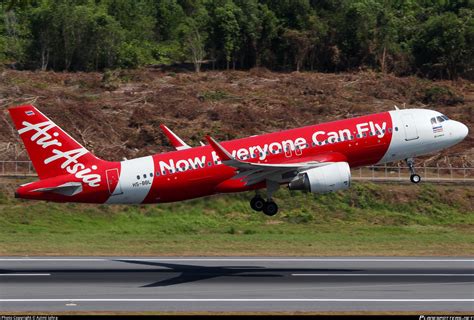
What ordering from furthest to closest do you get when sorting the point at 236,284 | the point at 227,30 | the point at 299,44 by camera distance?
the point at 227,30
the point at 299,44
the point at 236,284

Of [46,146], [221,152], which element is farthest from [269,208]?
[46,146]

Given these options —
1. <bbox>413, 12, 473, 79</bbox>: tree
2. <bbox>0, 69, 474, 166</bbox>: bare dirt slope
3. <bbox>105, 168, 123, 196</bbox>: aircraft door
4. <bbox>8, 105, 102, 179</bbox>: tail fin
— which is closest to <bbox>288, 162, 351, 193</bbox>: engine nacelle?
<bbox>105, 168, 123, 196</bbox>: aircraft door

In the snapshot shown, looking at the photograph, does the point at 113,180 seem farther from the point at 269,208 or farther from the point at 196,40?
the point at 196,40

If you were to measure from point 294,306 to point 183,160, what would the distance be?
57.0 ft

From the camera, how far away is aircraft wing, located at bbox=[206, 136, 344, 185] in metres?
49.6

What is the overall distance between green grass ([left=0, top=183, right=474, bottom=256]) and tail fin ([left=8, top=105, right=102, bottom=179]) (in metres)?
5.00

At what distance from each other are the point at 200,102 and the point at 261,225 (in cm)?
2591

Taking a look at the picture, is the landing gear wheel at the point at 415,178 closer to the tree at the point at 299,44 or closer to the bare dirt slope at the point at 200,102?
the bare dirt slope at the point at 200,102

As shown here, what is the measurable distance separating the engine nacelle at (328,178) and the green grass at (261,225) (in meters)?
5.55

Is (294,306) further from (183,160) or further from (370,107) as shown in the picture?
(370,107)

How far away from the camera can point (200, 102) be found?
9000cm

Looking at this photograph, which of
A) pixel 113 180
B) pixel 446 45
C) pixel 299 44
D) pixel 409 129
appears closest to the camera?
pixel 113 180

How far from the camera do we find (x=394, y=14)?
372 ft

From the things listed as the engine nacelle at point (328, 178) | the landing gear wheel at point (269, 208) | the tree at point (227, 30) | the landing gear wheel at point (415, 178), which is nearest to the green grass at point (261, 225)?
the landing gear wheel at point (269, 208)
